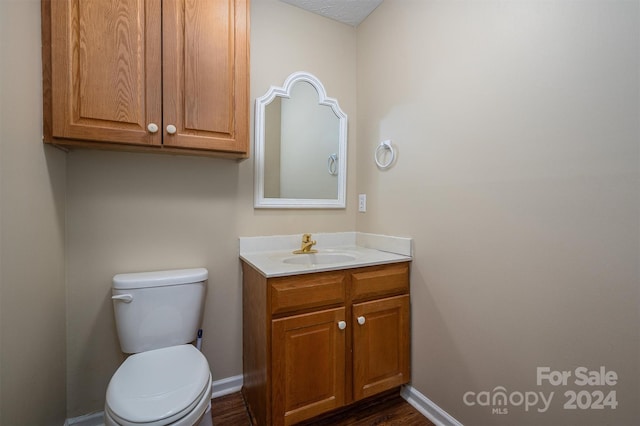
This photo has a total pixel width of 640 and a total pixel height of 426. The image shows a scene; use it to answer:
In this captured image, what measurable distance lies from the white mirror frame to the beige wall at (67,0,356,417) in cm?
5

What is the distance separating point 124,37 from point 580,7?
1.79 metres

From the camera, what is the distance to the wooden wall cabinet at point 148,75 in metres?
1.13

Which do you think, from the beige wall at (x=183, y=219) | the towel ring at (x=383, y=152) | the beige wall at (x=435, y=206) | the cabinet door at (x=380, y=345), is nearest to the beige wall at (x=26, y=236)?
the beige wall at (x=435, y=206)

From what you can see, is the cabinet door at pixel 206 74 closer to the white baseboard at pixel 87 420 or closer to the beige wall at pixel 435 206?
the beige wall at pixel 435 206

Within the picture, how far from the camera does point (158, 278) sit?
139 centimetres

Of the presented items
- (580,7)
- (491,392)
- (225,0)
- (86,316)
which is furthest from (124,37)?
(491,392)

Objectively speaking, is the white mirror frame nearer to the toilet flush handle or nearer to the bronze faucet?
the bronze faucet

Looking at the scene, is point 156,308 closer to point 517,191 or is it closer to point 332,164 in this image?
point 332,164

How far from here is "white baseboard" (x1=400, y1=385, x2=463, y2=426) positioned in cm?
143

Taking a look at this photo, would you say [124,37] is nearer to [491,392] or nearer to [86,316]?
[86,316]

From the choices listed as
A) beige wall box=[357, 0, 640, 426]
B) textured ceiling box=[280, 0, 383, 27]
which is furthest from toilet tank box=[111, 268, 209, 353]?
textured ceiling box=[280, 0, 383, 27]

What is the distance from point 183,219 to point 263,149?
Answer: 2.15 feet

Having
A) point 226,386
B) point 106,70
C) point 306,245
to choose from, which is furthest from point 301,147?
point 226,386

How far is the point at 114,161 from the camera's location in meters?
1.46
